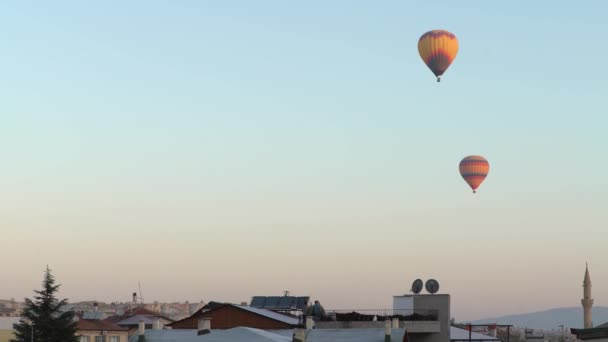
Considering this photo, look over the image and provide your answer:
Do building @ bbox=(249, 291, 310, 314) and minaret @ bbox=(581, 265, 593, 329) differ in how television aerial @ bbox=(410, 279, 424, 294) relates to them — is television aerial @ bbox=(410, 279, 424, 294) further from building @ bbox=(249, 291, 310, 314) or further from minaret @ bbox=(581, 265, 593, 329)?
minaret @ bbox=(581, 265, 593, 329)

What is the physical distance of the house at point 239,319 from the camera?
111 metres

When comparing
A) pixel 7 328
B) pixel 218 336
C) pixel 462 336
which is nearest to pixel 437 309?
pixel 462 336

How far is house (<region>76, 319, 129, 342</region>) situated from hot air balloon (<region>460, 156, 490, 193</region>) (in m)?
53.6

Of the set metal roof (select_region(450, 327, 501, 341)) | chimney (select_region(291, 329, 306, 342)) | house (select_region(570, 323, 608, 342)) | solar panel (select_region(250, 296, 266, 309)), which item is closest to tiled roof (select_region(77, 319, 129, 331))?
solar panel (select_region(250, 296, 266, 309))

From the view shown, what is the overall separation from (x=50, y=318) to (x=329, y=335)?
37904 millimetres

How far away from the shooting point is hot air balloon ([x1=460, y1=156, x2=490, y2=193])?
161250 mm

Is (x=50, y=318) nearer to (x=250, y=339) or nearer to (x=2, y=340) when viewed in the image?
(x=2, y=340)

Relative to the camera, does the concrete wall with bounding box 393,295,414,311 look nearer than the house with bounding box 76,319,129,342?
Yes

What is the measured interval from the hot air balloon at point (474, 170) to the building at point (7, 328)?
66275 mm

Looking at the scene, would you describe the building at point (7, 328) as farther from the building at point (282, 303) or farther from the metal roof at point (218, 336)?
the metal roof at point (218, 336)

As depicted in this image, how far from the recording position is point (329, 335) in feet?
261

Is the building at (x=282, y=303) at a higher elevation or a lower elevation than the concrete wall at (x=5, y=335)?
higher

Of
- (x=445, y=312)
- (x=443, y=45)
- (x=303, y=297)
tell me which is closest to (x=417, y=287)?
(x=445, y=312)

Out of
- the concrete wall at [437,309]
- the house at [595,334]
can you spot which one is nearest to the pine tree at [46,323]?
the concrete wall at [437,309]
